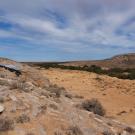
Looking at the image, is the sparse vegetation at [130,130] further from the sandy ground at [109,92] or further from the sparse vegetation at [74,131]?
the sandy ground at [109,92]

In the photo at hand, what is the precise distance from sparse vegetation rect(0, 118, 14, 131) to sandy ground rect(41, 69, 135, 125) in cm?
730

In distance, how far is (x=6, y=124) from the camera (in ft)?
30.4

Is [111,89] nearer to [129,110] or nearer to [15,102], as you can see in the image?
[129,110]

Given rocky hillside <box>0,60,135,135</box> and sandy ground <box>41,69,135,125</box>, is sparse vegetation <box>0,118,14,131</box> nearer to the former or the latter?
rocky hillside <box>0,60,135,135</box>

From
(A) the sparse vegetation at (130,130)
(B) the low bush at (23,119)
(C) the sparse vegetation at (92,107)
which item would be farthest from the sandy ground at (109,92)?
(B) the low bush at (23,119)

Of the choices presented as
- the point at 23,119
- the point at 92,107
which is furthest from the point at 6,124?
the point at 92,107

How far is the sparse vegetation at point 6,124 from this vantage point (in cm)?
914

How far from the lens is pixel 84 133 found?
10.1 meters

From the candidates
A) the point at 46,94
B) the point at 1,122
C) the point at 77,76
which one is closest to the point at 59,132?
the point at 1,122

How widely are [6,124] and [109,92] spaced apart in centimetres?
1764

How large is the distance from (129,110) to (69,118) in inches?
346

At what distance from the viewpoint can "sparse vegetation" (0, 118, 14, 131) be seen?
914 centimetres

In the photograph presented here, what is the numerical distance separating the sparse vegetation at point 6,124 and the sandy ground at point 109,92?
7301 mm

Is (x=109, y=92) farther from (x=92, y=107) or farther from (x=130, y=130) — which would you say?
(x=130, y=130)
